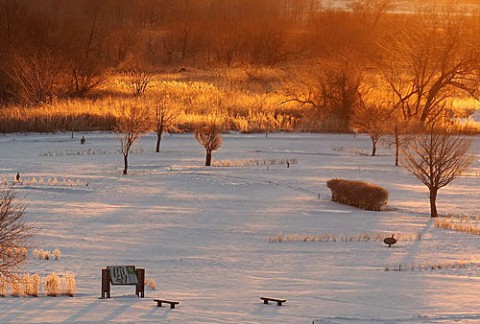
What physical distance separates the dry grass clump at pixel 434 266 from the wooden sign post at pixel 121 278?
21.1ft

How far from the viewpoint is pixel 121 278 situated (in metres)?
16.7

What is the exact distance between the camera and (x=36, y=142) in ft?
152

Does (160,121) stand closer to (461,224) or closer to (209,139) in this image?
(209,139)

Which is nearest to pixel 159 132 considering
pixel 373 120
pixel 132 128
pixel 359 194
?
pixel 132 128

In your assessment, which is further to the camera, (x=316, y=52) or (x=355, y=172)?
(x=316, y=52)

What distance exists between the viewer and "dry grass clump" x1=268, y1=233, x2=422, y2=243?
24.6 m

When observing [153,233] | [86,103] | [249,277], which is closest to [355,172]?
[153,233]

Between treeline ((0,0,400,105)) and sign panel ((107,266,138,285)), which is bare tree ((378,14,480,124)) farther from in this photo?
sign panel ((107,266,138,285))

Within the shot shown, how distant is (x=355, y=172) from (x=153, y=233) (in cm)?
1529

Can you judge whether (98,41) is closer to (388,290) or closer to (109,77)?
(109,77)

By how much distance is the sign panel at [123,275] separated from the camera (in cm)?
1667

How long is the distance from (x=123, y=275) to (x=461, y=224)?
553 inches

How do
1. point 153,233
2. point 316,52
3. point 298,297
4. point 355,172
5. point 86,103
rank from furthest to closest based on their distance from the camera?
point 316,52
point 86,103
point 355,172
point 153,233
point 298,297

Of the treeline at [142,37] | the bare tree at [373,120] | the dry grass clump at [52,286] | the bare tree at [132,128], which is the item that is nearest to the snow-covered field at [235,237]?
the dry grass clump at [52,286]
